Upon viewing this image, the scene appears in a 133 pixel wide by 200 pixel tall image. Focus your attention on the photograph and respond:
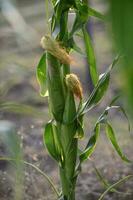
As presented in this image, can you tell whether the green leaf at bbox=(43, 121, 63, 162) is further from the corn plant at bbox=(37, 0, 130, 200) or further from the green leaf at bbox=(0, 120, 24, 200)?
the green leaf at bbox=(0, 120, 24, 200)

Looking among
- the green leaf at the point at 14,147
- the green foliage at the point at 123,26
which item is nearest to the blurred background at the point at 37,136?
the green leaf at the point at 14,147

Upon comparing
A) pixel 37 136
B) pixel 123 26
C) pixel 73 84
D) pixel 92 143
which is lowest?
pixel 37 136

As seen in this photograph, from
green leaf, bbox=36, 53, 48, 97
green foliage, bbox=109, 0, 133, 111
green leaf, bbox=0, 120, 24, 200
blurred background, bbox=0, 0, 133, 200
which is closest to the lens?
green foliage, bbox=109, 0, 133, 111

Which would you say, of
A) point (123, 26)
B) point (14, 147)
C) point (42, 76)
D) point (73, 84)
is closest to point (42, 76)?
point (42, 76)

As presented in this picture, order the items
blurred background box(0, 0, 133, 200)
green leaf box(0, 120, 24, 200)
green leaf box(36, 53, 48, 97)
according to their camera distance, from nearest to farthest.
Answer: green leaf box(0, 120, 24, 200)
green leaf box(36, 53, 48, 97)
blurred background box(0, 0, 133, 200)

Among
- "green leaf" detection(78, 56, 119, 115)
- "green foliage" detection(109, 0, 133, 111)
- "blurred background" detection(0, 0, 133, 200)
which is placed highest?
"green foliage" detection(109, 0, 133, 111)

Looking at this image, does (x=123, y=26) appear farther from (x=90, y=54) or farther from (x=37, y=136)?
(x=37, y=136)

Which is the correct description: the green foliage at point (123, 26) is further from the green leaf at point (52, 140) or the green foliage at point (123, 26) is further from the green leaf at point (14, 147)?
the green leaf at point (52, 140)

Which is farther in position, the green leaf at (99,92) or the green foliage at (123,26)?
the green leaf at (99,92)

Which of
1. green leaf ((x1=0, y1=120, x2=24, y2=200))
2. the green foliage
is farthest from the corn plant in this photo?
the green foliage
